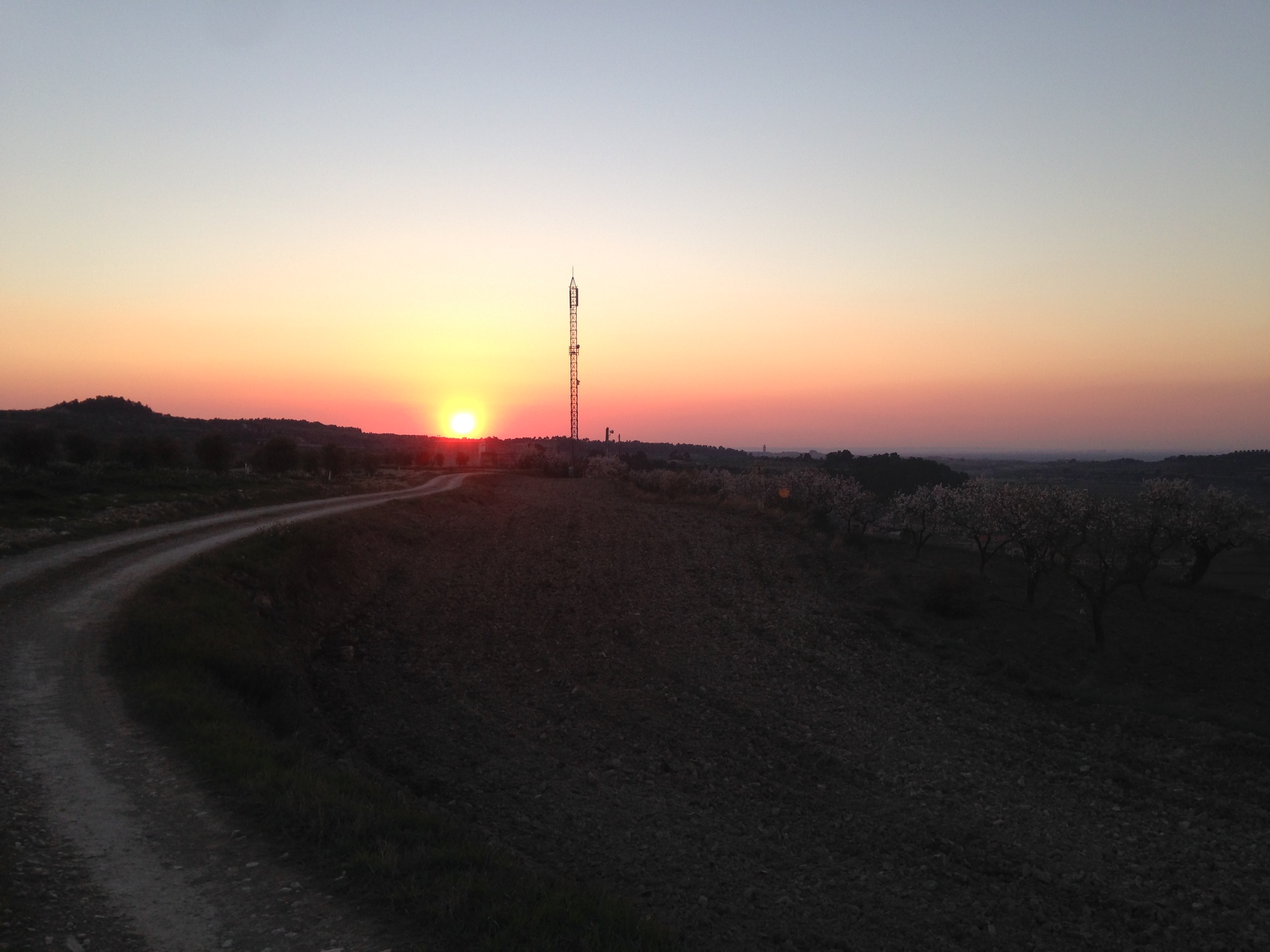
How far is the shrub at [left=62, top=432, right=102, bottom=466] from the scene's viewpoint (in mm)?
46781

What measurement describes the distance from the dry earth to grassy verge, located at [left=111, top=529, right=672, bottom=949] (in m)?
1.17

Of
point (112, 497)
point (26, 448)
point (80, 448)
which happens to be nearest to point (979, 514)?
point (112, 497)

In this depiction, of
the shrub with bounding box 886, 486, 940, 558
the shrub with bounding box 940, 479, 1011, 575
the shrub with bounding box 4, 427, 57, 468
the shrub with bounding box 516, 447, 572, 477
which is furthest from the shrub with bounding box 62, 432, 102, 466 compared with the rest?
the shrub with bounding box 940, 479, 1011, 575

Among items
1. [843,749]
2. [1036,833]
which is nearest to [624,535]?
[843,749]

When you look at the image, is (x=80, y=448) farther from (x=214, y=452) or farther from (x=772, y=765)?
(x=772, y=765)

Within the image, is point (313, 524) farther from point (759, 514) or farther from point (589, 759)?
point (759, 514)

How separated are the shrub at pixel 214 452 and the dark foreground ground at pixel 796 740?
2938cm

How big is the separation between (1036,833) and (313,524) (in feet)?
70.7

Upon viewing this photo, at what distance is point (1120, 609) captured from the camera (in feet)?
106

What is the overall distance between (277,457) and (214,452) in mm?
6422

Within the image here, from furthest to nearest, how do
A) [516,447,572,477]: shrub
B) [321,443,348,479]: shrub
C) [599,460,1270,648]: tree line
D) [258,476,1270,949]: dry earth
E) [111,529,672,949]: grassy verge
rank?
[516,447,572,477]: shrub
[321,443,348,479]: shrub
[599,460,1270,648]: tree line
[258,476,1270,949]: dry earth
[111,529,672,949]: grassy verge

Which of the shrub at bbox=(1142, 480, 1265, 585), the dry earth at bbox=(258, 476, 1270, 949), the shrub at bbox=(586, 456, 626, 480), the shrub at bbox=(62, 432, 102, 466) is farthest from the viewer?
the shrub at bbox=(586, 456, 626, 480)

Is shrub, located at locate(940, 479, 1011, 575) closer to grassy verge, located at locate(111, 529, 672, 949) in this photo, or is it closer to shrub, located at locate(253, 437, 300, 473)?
grassy verge, located at locate(111, 529, 672, 949)

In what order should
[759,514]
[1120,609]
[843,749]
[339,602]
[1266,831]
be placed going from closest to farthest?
[1266,831], [843,749], [339,602], [1120,609], [759,514]
